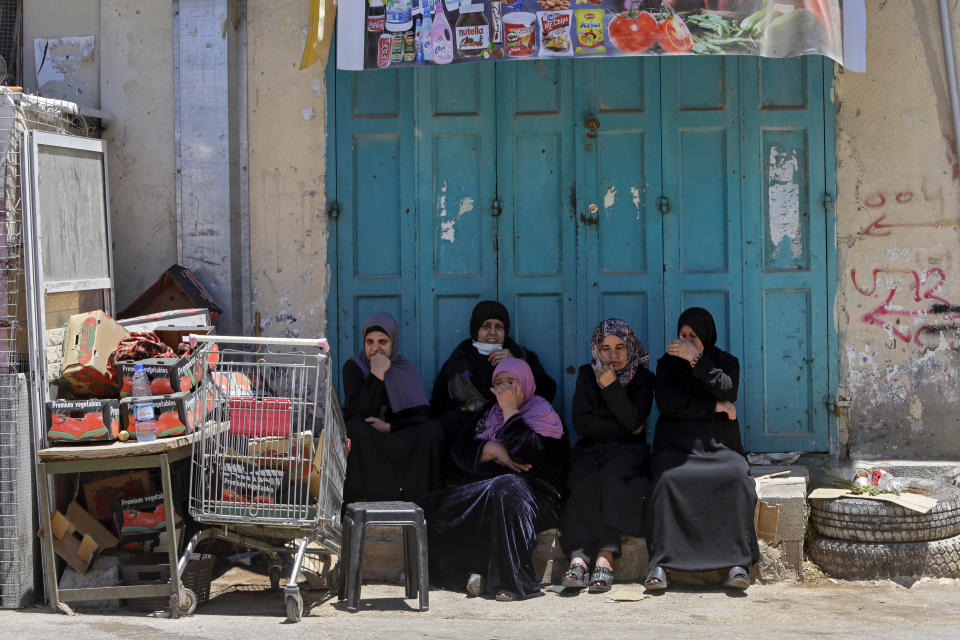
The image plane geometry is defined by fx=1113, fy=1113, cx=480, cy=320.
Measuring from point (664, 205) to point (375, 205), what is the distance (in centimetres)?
168

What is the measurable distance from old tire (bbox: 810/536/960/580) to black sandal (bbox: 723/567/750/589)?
62cm

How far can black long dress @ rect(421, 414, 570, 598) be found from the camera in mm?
5414

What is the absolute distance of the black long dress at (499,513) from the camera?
17.8 ft

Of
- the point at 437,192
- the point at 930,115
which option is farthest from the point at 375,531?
the point at 930,115

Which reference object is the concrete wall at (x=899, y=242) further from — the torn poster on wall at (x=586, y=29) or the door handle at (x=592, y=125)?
the door handle at (x=592, y=125)

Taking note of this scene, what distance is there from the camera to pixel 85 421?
5094 millimetres

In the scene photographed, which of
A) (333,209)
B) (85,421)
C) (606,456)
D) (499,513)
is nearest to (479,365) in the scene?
(606,456)

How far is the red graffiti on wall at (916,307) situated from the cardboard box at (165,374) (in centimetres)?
369

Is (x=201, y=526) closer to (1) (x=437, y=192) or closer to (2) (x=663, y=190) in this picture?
(1) (x=437, y=192)

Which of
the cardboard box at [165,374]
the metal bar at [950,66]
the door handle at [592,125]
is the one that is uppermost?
the metal bar at [950,66]

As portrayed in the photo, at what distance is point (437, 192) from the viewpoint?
6.52 meters

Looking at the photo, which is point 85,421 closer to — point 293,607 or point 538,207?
point 293,607

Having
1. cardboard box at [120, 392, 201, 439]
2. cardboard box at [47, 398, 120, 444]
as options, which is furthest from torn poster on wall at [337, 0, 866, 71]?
cardboard box at [47, 398, 120, 444]

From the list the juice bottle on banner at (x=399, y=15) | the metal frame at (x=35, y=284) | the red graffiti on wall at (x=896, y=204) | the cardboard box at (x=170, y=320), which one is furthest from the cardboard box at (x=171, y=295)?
the red graffiti on wall at (x=896, y=204)
